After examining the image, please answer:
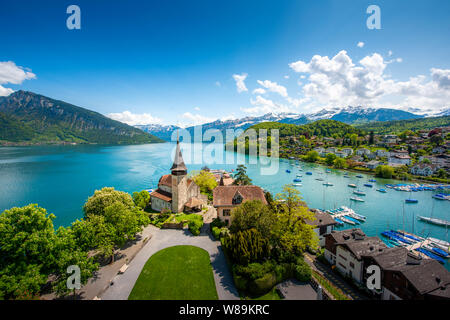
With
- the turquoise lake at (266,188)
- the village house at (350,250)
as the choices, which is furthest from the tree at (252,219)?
the turquoise lake at (266,188)

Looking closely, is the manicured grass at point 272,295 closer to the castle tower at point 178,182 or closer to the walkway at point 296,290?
the walkway at point 296,290

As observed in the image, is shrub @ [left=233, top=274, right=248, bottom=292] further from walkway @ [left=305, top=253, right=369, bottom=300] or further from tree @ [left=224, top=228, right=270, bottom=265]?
walkway @ [left=305, top=253, right=369, bottom=300]

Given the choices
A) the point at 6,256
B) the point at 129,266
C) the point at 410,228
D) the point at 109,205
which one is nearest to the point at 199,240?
the point at 129,266

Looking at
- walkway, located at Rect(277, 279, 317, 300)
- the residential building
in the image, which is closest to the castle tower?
walkway, located at Rect(277, 279, 317, 300)

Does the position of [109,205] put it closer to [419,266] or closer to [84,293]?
[84,293]
